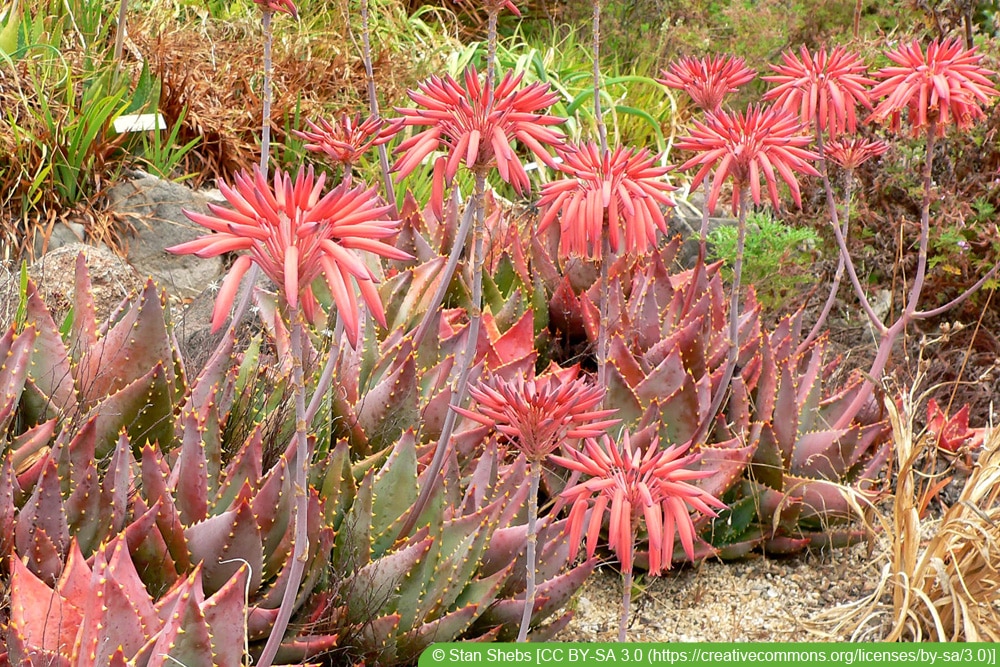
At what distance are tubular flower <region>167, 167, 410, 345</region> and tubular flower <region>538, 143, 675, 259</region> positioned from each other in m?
0.82

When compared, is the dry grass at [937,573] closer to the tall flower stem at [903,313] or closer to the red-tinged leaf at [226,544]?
the tall flower stem at [903,313]

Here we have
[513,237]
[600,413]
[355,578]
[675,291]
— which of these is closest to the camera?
[600,413]

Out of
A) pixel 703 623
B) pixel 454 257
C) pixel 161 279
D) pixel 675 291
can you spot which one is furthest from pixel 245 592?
pixel 161 279

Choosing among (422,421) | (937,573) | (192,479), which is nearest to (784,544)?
(937,573)

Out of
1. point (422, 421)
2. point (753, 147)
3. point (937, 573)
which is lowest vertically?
point (937, 573)

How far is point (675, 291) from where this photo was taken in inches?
143

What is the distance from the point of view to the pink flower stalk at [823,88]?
287 cm

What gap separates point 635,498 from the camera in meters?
1.64

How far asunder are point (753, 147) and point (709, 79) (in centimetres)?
69

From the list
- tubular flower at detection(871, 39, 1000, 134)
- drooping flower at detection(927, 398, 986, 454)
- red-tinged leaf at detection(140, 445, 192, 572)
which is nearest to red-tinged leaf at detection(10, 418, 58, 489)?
red-tinged leaf at detection(140, 445, 192, 572)

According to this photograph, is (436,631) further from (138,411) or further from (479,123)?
(479,123)

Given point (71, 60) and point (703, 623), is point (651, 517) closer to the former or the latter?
point (703, 623)

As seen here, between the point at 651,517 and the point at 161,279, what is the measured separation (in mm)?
3223

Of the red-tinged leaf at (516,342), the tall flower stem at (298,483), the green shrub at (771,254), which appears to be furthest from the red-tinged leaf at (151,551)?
the green shrub at (771,254)
